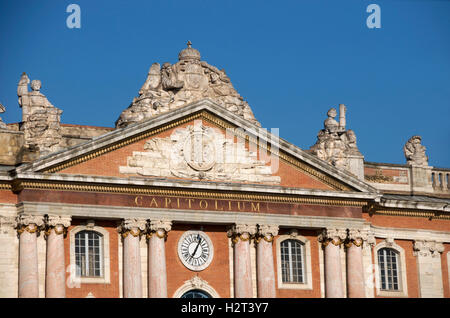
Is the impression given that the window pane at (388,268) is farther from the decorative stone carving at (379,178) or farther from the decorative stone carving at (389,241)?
the decorative stone carving at (379,178)

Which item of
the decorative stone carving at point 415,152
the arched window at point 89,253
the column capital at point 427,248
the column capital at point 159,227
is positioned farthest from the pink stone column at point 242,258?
the decorative stone carving at point 415,152

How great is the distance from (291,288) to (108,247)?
7926 millimetres

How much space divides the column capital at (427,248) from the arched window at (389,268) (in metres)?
0.96

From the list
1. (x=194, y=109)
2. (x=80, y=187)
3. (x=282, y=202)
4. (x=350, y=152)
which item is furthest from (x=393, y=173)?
(x=80, y=187)

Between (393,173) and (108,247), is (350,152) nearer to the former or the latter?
(393,173)

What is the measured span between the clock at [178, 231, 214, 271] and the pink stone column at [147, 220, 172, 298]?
1.17 meters

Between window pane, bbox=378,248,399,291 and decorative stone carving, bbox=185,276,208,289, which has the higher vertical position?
window pane, bbox=378,248,399,291

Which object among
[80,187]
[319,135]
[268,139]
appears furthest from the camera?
[319,135]

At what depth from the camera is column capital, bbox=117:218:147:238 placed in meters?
49.7

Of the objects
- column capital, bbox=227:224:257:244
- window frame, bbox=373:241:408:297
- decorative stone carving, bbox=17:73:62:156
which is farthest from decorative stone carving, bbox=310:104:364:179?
decorative stone carving, bbox=17:73:62:156

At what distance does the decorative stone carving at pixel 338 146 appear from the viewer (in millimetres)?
55062

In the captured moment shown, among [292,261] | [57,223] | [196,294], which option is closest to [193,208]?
[196,294]

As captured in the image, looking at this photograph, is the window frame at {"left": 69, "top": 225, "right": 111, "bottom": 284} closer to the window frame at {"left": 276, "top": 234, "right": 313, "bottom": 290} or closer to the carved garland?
the carved garland

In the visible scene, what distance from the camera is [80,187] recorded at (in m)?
48.9
